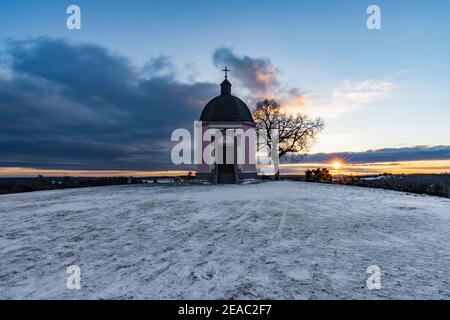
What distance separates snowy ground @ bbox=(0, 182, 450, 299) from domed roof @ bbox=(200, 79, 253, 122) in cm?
1746

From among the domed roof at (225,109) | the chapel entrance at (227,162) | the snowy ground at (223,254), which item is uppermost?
the domed roof at (225,109)

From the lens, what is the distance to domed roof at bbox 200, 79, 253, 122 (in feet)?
88.0

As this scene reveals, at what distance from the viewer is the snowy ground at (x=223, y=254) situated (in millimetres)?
4355

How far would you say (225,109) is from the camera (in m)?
27.2

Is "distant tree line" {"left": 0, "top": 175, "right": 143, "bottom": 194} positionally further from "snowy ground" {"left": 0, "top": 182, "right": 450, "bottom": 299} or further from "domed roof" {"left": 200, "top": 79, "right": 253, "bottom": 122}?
"snowy ground" {"left": 0, "top": 182, "right": 450, "bottom": 299}

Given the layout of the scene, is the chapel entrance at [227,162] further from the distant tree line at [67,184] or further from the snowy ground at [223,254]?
the snowy ground at [223,254]

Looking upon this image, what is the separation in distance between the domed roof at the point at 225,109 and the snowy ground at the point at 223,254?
57.3 ft

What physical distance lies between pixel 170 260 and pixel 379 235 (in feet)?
19.8

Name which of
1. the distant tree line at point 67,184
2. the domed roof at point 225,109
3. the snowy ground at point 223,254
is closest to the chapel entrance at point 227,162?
the domed roof at point 225,109

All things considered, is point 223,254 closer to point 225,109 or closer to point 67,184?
point 225,109

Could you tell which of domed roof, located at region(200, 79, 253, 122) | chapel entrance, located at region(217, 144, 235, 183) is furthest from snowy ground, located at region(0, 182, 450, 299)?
domed roof, located at region(200, 79, 253, 122)

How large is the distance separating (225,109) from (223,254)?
74.4 feet
